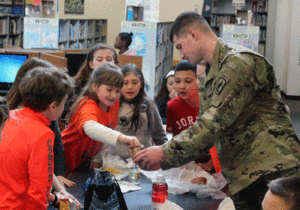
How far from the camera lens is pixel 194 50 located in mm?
1705

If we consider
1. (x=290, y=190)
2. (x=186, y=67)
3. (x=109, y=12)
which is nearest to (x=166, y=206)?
(x=290, y=190)

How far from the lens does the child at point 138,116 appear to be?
2.68m

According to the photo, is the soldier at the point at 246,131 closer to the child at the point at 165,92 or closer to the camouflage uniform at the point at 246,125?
the camouflage uniform at the point at 246,125

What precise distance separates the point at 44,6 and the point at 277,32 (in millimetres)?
7884

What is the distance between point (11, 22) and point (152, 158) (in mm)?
7683

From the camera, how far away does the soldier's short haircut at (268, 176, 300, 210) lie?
1.00 m

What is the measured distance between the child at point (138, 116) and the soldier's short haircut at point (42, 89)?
3.43ft

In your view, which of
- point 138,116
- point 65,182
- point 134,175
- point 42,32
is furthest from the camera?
point 42,32

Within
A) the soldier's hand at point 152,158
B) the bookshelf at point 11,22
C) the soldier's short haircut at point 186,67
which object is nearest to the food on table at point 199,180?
the soldier's hand at point 152,158

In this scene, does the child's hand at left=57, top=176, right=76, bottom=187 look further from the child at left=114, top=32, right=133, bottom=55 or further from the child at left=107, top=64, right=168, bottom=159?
the child at left=114, top=32, right=133, bottom=55

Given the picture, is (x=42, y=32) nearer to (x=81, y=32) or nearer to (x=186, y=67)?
(x=186, y=67)

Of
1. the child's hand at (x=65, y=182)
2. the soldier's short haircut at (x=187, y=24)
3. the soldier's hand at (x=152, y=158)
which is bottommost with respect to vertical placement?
the child's hand at (x=65, y=182)

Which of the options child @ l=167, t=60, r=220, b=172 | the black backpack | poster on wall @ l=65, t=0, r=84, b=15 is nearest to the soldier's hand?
the black backpack

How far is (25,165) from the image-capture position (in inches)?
58.9
